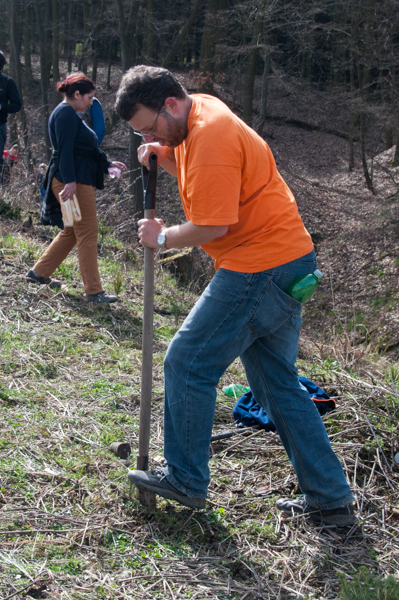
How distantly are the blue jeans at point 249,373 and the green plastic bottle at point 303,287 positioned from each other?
3 centimetres

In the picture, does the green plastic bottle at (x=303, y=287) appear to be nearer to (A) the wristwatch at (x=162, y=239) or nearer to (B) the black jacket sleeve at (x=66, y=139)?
(A) the wristwatch at (x=162, y=239)

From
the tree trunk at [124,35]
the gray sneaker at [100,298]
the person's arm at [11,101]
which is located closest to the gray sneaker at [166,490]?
the gray sneaker at [100,298]

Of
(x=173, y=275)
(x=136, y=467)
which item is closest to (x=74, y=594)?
(x=136, y=467)

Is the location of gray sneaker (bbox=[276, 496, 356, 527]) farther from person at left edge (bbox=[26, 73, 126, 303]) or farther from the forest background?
person at left edge (bbox=[26, 73, 126, 303])

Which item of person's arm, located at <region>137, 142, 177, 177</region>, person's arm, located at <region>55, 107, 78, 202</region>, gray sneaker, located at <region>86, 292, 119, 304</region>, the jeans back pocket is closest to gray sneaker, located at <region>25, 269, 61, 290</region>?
gray sneaker, located at <region>86, 292, 119, 304</region>

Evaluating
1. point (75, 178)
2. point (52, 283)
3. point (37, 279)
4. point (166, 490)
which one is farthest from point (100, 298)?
point (166, 490)

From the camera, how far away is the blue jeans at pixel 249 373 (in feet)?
7.68

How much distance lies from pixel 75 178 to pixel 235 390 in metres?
2.67

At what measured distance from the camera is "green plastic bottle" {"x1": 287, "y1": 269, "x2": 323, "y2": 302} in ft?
7.80

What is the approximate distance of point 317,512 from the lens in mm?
2578

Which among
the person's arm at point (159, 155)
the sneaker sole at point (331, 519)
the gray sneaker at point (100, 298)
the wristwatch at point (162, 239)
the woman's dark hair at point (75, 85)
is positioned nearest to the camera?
the wristwatch at point (162, 239)

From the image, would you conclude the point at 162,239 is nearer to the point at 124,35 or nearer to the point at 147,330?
the point at 147,330

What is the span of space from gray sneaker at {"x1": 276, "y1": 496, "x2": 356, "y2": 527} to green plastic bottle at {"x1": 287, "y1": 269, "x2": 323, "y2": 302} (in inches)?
39.5

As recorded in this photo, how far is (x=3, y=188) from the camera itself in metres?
8.34
